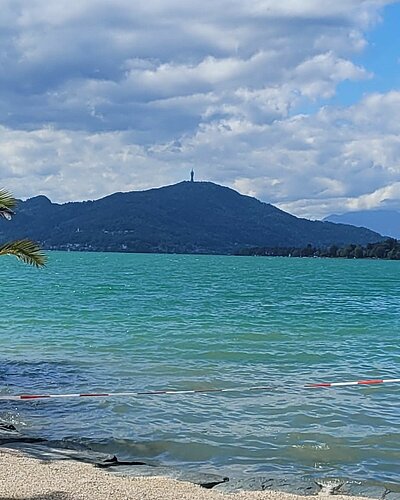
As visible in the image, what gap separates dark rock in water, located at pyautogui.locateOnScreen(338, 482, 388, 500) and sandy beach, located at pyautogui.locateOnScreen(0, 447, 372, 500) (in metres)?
0.48

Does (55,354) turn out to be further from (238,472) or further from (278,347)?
(238,472)

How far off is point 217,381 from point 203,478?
26.4ft

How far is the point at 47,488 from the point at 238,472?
3436mm

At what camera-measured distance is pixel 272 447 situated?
12.5 m

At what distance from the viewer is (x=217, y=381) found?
1823 cm

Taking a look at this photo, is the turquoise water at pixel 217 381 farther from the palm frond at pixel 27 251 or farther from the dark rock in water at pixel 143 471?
the palm frond at pixel 27 251

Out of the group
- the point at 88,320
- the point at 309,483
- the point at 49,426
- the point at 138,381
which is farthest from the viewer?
the point at 88,320

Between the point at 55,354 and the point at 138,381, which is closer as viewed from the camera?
the point at 138,381

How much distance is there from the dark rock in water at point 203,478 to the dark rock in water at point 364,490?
5.27 ft

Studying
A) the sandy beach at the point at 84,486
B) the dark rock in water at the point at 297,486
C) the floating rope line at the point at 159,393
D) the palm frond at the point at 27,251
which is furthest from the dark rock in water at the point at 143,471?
the palm frond at the point at 27,251

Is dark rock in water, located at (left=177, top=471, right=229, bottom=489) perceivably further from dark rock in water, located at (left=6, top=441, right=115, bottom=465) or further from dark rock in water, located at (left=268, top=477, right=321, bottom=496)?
dark rock in water, located at (left=6, top=441, right=115, bottom=465)

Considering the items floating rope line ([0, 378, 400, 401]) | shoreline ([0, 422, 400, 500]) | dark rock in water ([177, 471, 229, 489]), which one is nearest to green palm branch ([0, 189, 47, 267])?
floating rope line ([0, 378, 400, 401])

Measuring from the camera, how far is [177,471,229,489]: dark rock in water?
9930 millimetres

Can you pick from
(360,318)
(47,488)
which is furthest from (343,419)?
(360,318)
